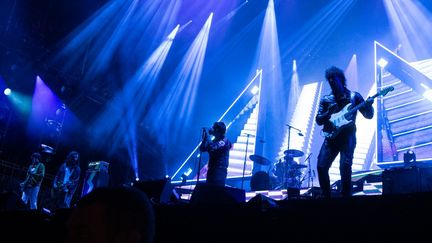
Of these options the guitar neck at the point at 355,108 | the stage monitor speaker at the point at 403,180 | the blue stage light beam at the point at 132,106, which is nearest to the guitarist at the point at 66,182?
the blue stage light beam at the point at 132,106

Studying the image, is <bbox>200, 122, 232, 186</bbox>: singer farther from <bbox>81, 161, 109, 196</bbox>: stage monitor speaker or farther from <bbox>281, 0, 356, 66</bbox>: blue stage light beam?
<bbox>281, 0, 356, 66</bbox>: blue stage light beam

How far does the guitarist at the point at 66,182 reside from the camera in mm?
9852

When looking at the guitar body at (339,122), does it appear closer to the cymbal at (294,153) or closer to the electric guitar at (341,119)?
the electric guitar at (341,119)

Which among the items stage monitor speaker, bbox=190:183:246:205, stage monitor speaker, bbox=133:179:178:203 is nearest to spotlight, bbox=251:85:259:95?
stage monitor speaker, bbox=133:179:178:203

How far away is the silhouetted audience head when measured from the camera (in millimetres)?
1513

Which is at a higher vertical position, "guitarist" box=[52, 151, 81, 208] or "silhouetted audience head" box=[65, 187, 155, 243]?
"guitarist" box=[52, 151, 81, 208]

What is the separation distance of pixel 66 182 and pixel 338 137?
7.38m

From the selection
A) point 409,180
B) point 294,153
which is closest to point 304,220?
point 409,180

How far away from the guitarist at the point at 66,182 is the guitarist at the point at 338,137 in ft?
23.0

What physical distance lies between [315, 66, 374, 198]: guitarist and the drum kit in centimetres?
588

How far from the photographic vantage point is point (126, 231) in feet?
5.06

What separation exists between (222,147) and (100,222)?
6.00 meters

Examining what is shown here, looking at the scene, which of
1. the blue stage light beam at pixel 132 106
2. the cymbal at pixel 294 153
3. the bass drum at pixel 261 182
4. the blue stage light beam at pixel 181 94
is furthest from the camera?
the blue stage light beam at pixel 181 94

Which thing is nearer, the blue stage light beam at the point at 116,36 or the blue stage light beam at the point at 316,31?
the blue stage light beam at the point at 116,36
